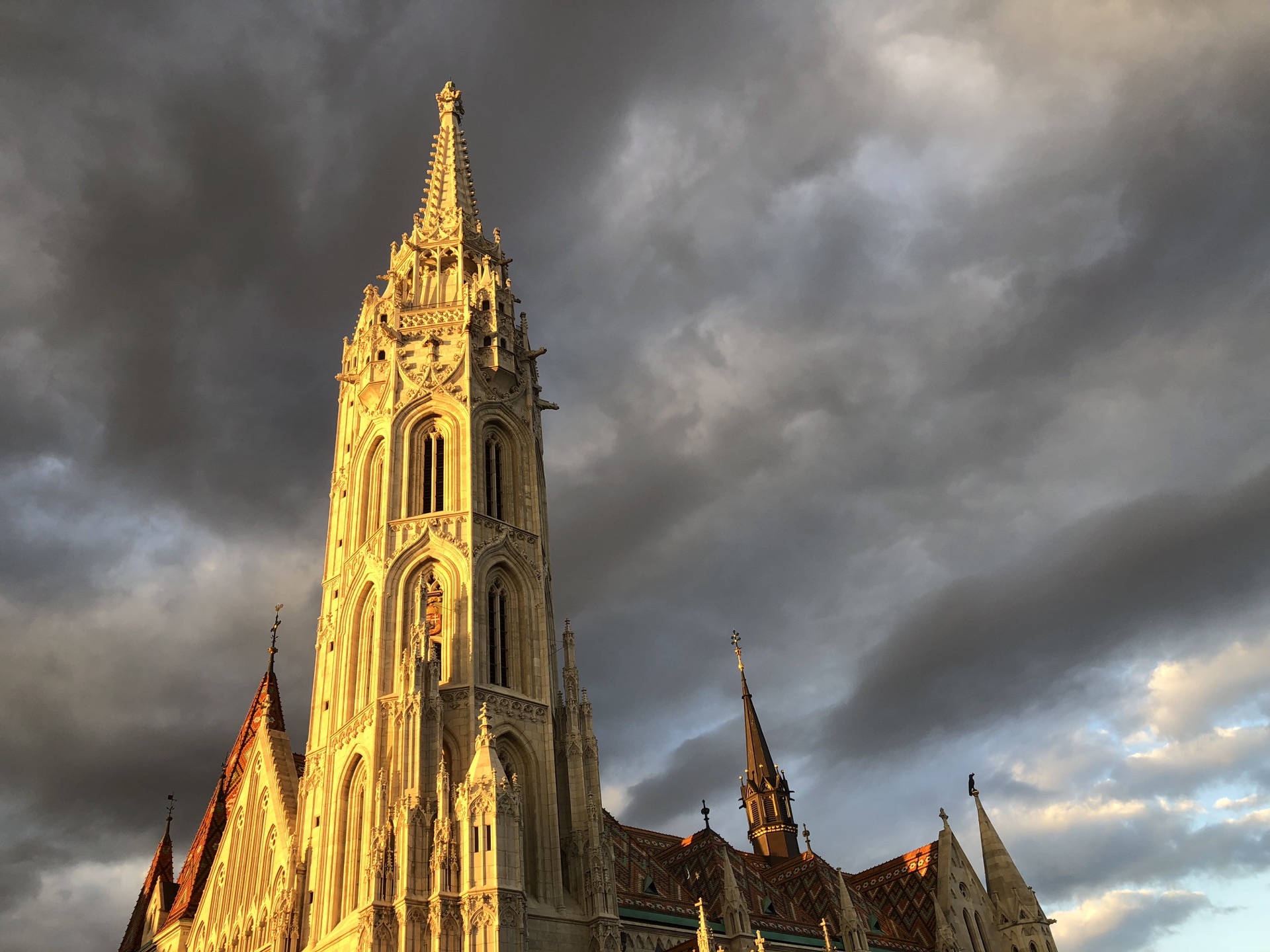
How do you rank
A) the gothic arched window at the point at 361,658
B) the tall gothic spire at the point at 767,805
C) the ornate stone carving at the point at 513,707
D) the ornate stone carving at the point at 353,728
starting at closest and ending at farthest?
the ornate stone carving at the point at 353,728 < the ornate stone carving at the point at 513,707 < the gothic arched window at the point at 361,658 < the tall gothic spire at the point at 767,805

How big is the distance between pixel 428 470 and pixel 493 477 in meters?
2.41

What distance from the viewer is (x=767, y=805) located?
68875 mm

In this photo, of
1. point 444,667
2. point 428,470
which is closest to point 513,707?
point 444,667

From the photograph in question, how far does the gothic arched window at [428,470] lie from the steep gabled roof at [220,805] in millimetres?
11704

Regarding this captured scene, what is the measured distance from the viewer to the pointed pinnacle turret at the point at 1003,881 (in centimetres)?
5350

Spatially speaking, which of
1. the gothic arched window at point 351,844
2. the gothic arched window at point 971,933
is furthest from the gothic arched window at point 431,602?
the gothic arched window at point 971,933

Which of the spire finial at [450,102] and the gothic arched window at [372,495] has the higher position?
the spire finial at [450,102]

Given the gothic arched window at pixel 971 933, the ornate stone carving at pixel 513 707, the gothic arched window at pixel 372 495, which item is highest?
the gothic arched window at pixel 372 495

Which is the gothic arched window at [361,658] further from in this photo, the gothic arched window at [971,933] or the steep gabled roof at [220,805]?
the gothic arched window at [971,933]

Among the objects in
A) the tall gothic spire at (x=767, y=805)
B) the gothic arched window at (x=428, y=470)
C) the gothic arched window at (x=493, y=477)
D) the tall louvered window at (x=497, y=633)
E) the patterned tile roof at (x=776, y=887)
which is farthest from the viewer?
the tall gothic spire at (x=767, y=805)

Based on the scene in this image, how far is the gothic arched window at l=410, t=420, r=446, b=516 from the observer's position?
37281 millimetres

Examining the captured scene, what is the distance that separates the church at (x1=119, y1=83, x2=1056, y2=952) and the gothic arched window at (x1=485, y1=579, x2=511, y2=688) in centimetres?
8

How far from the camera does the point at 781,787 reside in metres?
69.3

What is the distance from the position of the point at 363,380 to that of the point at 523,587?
11.6 m
